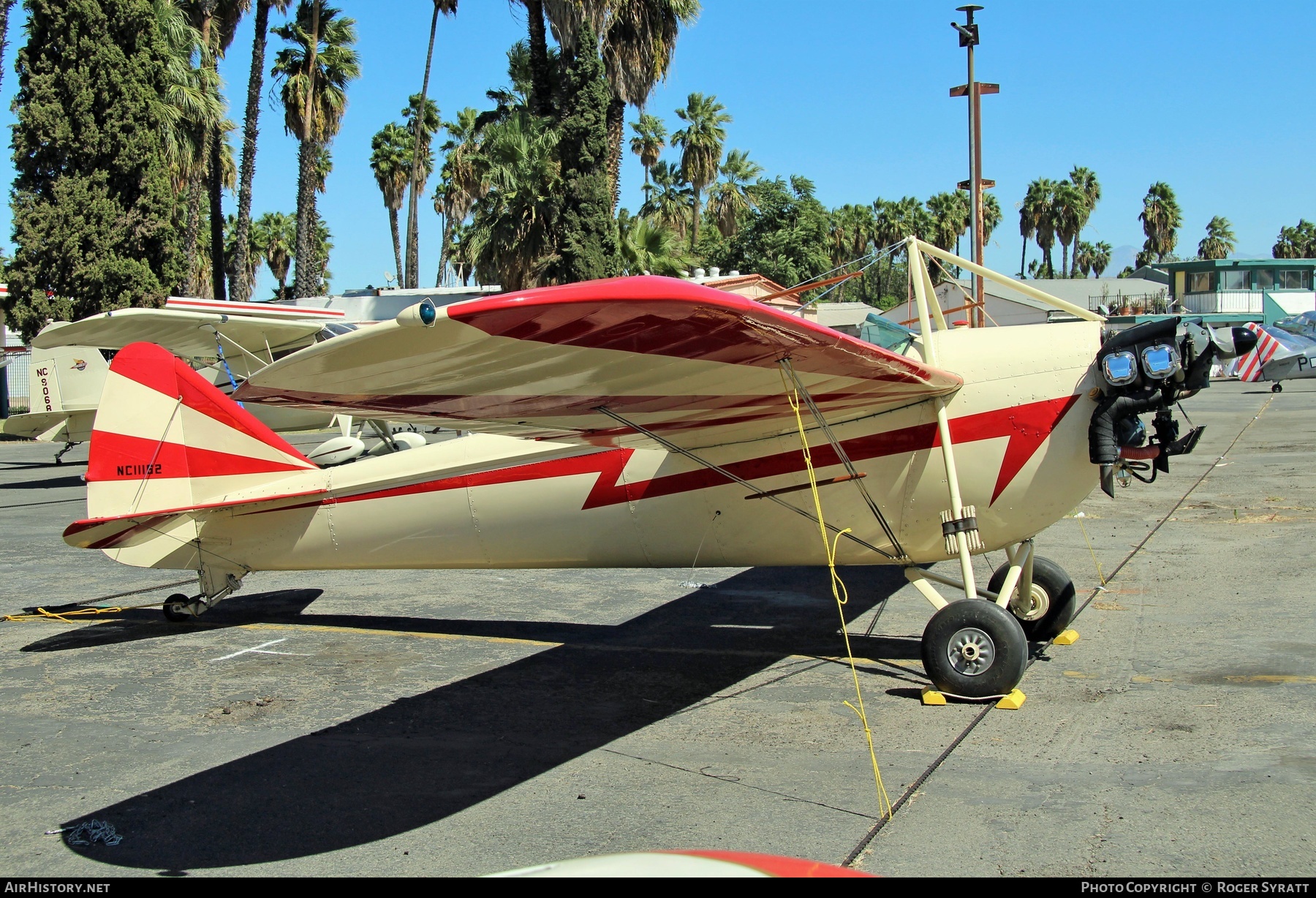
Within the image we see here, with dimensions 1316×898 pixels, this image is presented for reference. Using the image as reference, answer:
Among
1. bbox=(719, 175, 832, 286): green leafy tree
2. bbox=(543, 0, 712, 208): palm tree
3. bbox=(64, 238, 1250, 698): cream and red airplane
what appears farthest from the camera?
bbox=(719, 175, 832, 286): green leafy tree

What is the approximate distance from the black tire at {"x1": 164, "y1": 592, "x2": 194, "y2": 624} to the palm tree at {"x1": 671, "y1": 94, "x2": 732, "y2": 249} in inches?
1900

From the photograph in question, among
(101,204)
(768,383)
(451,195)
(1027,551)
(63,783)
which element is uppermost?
(451,195)

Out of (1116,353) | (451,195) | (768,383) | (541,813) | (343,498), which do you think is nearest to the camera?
(541,813)

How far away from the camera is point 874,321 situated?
21.8 feet

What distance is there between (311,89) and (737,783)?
41.5 metres

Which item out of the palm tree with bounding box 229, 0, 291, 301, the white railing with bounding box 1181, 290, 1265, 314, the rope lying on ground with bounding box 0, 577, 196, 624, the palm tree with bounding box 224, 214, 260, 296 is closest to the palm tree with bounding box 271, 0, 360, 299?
the palm tree with bounding box 229, 0, 291, 301

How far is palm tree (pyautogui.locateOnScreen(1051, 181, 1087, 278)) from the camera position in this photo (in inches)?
3455

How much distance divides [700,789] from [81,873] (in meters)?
2.55

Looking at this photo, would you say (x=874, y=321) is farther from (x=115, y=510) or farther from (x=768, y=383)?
(x=115, y=510)

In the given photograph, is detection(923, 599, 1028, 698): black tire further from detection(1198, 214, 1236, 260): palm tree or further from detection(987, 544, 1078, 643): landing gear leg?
detection(1198, 214, 1236, 260): palm tree

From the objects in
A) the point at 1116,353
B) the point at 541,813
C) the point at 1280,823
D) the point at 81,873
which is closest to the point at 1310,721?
the point at 1280,823

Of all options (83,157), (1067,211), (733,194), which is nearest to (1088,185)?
(1067,211)

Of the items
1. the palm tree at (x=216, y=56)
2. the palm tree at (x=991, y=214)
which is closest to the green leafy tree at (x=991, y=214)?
the palm tree at (x=991, y=214)

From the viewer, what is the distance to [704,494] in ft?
21.7
